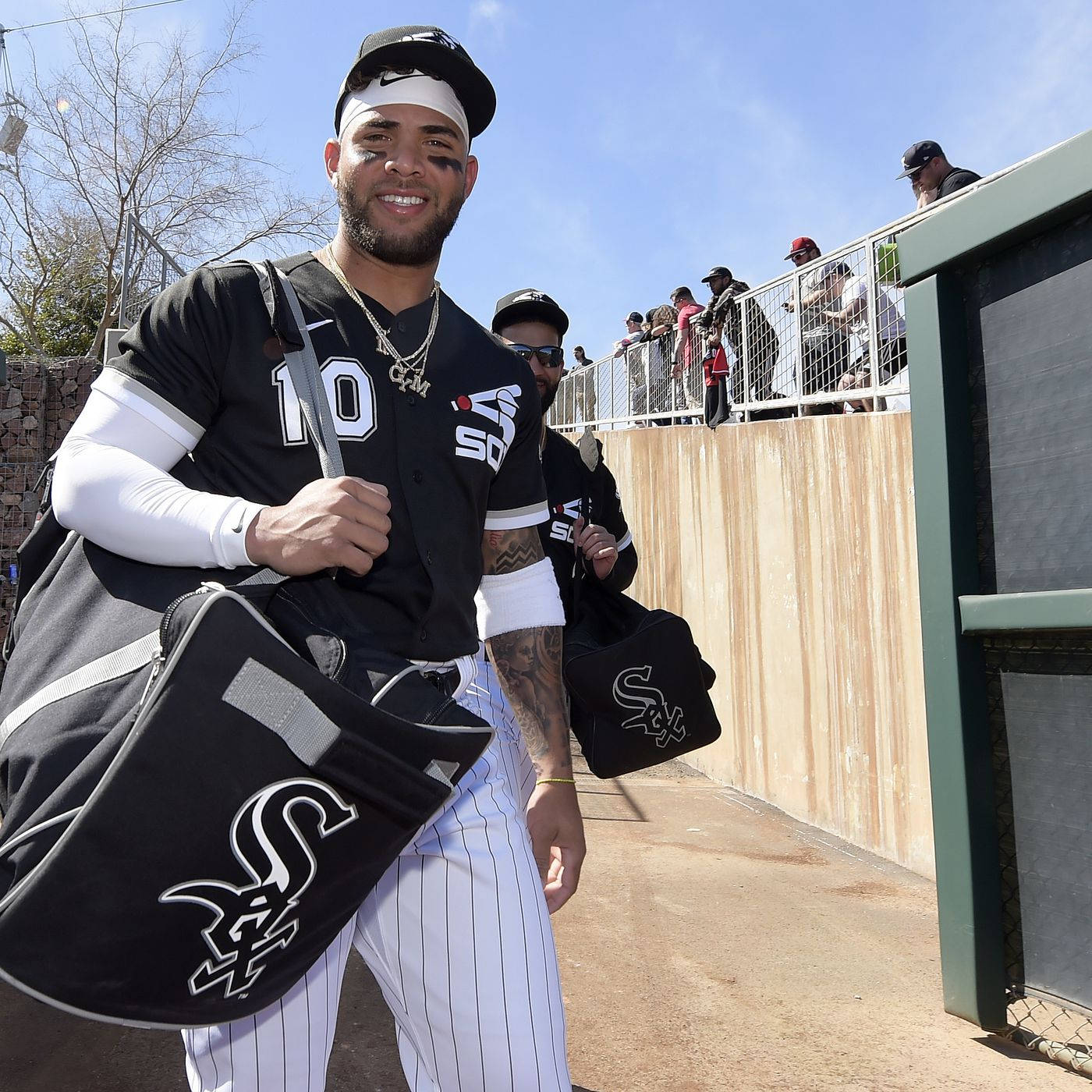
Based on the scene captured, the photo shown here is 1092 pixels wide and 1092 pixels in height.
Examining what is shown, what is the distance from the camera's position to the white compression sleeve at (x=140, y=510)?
1644 mm

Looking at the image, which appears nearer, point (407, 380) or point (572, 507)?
point (407, 380)

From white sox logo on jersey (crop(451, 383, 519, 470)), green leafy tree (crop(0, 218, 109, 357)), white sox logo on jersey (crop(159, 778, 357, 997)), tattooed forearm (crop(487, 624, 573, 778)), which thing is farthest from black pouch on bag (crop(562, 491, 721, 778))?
green leafy tree (crop(0, 218, 109, 357))

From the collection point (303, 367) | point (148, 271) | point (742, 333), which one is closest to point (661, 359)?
point (742, 333)

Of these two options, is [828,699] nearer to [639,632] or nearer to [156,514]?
[639,632]

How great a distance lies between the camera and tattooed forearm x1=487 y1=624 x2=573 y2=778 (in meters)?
2.40

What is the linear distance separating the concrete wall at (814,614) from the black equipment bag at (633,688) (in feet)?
7.79

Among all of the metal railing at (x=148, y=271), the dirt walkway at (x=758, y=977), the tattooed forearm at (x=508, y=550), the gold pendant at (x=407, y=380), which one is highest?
the metal railing at (x=148, y=271)

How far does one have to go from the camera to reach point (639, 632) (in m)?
3.82

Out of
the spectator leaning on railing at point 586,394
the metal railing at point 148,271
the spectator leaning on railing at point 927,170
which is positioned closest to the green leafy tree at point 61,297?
the metal railing at point 148,271

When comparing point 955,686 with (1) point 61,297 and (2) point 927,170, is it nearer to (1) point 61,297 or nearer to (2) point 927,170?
(2) point 927,170

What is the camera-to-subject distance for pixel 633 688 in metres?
3.78

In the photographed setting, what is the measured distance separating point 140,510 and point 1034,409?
258 centimetres

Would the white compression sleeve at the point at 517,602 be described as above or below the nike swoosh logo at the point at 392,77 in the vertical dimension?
below

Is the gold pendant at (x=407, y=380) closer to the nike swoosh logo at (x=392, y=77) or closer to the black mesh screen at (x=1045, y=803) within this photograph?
the nike swoosh logo at (x=392, y=77)
